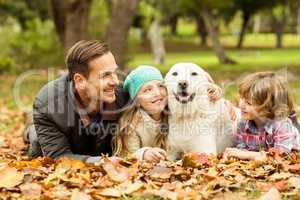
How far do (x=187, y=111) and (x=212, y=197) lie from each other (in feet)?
4.24

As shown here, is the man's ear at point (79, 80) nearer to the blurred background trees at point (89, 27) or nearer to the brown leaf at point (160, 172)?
the brown leaf at point (160, 172)

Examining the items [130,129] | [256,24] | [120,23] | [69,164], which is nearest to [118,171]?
[69,164]

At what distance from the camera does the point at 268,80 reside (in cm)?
544

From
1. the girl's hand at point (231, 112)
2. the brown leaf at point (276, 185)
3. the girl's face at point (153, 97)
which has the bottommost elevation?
the brown leaf at point (276, 185)

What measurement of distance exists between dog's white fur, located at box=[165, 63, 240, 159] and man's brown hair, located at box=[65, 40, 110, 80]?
23.3 inches

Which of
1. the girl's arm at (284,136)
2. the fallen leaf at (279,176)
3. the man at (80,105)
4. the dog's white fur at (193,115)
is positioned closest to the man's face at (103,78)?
the man at (80,105)

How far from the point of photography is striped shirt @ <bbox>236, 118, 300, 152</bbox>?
5.33m

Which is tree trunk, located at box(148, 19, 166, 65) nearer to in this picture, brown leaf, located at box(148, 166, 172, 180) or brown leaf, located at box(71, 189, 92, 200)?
brown leaf, located at box(148, 166, 172, 180)

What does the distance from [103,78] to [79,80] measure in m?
0.21

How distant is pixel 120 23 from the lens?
16578 mm

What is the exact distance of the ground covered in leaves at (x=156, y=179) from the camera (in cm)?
401

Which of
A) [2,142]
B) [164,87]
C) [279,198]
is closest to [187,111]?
[164,87]

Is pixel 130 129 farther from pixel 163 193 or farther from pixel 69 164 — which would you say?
pixel 163 193

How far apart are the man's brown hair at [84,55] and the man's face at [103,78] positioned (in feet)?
0.11
